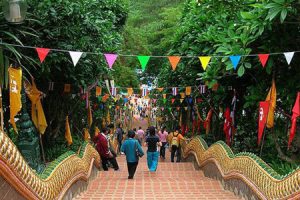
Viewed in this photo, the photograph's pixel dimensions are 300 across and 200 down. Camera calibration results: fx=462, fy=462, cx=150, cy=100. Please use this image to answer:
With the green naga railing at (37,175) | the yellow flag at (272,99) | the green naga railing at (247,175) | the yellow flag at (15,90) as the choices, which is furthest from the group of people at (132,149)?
the yellow flag at (15,90)

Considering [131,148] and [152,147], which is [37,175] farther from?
[152,147]

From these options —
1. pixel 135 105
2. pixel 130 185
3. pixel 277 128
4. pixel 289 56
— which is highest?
pixel 289 56

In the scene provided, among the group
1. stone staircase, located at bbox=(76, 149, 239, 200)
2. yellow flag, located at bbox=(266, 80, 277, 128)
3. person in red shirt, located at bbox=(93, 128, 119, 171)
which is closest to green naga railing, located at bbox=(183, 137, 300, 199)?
stone staircase, located at bbox=(76, 149, 239, 200)

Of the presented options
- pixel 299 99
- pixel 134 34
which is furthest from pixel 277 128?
pixel 134 34

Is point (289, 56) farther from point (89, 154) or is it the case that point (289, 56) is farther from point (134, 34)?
point (134, 34)

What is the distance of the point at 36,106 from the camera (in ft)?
32.8

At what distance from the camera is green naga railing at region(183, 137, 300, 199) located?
568 centimetres

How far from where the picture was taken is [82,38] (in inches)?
382

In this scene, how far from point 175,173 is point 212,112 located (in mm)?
3678

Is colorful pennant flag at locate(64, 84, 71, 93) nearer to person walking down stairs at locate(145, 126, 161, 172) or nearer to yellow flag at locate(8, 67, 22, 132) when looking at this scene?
person walking down stairs at locate(145, 126, 161, 172)

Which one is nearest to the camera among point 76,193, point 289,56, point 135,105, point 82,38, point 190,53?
point 289,56

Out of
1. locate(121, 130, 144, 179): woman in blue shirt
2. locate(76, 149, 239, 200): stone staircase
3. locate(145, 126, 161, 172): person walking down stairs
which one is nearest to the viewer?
locate(76, 149, 239, 200): stone staircase

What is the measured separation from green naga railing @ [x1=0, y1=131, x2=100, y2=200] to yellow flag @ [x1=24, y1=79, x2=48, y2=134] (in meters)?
1.31

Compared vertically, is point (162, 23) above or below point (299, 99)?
above
